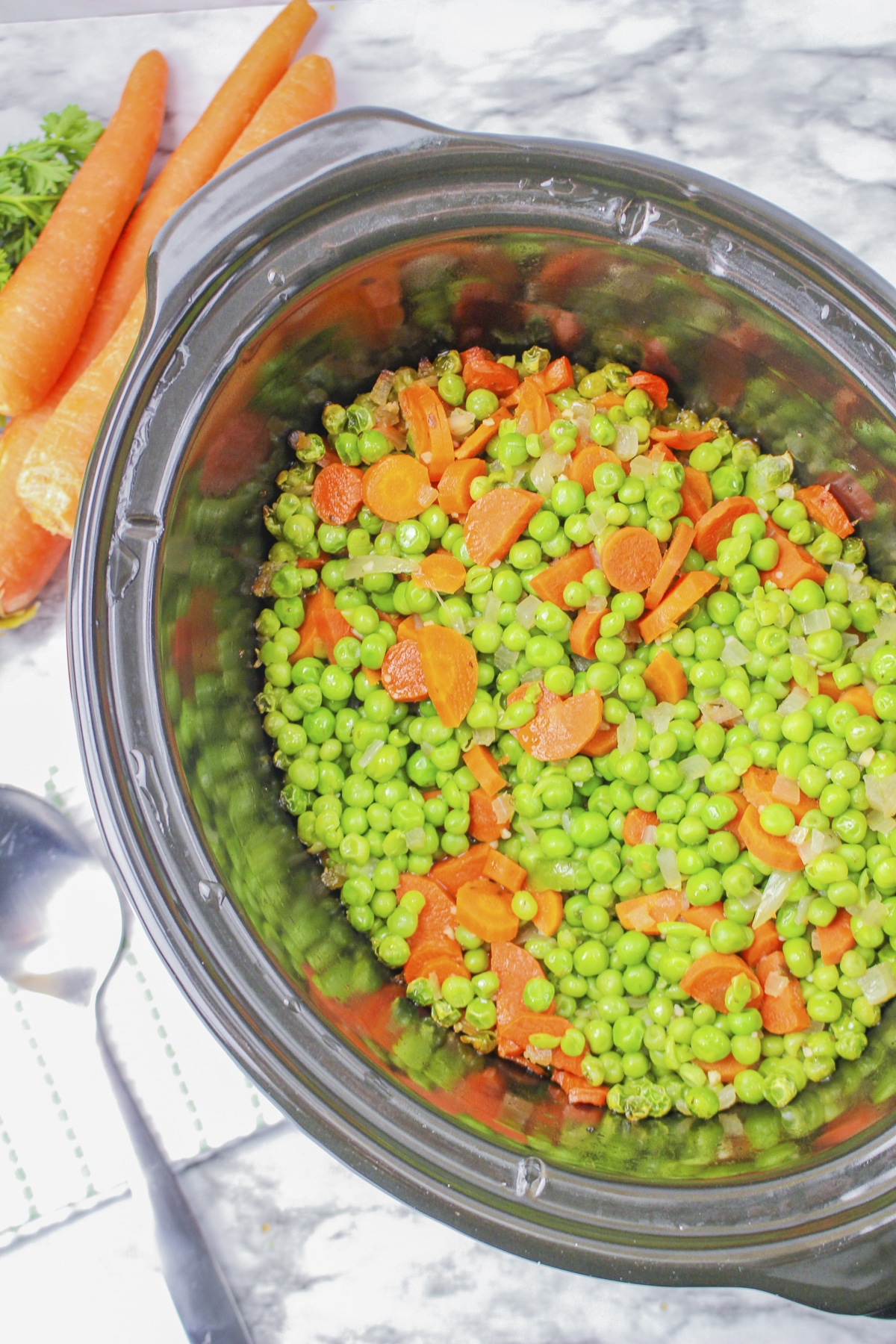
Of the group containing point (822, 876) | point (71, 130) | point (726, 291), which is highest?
point (71, 130)

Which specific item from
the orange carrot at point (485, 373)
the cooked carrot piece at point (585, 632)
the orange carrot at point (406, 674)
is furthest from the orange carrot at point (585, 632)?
the orange carrot at point (485, 373)

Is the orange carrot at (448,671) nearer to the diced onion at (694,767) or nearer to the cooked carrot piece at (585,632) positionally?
the cooked carrot piece at (585,632)

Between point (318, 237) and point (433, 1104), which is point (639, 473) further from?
point (433, 1104)

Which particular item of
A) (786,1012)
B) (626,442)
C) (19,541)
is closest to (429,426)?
(626,442)

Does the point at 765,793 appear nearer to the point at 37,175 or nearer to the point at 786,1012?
the point at 786,1012

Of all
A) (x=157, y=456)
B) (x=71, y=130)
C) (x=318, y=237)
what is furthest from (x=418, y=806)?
(x=71, y=130)

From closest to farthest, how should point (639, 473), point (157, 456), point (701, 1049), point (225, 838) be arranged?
point (157, 456)
point (225, 838)
point (701, 1049)
point (639, 473)

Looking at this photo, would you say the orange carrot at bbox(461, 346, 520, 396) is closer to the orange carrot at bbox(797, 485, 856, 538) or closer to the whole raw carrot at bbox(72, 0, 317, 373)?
the orange carrot at bbox(797, 485, 856, 538)
